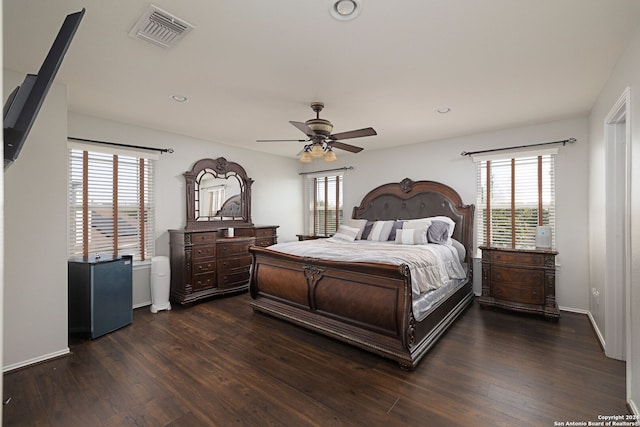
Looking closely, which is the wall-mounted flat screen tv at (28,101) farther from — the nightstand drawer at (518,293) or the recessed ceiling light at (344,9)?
the nightstand drawer at (518,293)

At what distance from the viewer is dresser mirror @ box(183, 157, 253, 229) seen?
492cm

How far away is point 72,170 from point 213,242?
1924 millimetres

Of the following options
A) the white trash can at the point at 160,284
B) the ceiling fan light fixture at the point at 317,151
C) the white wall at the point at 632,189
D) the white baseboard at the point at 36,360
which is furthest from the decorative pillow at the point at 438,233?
the white baseboard at the point at 36,360

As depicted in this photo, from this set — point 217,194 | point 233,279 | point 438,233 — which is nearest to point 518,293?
point 438,233

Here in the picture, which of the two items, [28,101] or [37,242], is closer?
[28,101]

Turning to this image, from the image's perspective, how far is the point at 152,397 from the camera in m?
2.30

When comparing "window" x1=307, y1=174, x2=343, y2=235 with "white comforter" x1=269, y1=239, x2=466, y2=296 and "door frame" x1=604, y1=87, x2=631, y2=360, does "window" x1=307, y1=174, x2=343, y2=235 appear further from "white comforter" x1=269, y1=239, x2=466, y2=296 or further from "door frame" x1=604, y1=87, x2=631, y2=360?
"door frame" x1=604, y1=87, x2=631, y2=360

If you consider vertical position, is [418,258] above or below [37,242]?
below

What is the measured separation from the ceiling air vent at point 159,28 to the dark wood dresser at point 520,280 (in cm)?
417

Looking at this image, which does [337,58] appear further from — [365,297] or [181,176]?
[181,176]

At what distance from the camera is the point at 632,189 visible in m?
2.15

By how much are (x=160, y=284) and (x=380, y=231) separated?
128 inches

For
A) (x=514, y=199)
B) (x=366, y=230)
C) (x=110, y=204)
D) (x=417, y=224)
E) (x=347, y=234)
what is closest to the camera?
(x=110, y=204)

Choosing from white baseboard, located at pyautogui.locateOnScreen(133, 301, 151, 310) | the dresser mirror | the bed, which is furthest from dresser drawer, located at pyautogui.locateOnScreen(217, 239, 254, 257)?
white baseboard, located at pyautogui.locateOnScreen(133, 301, 151, 310)
